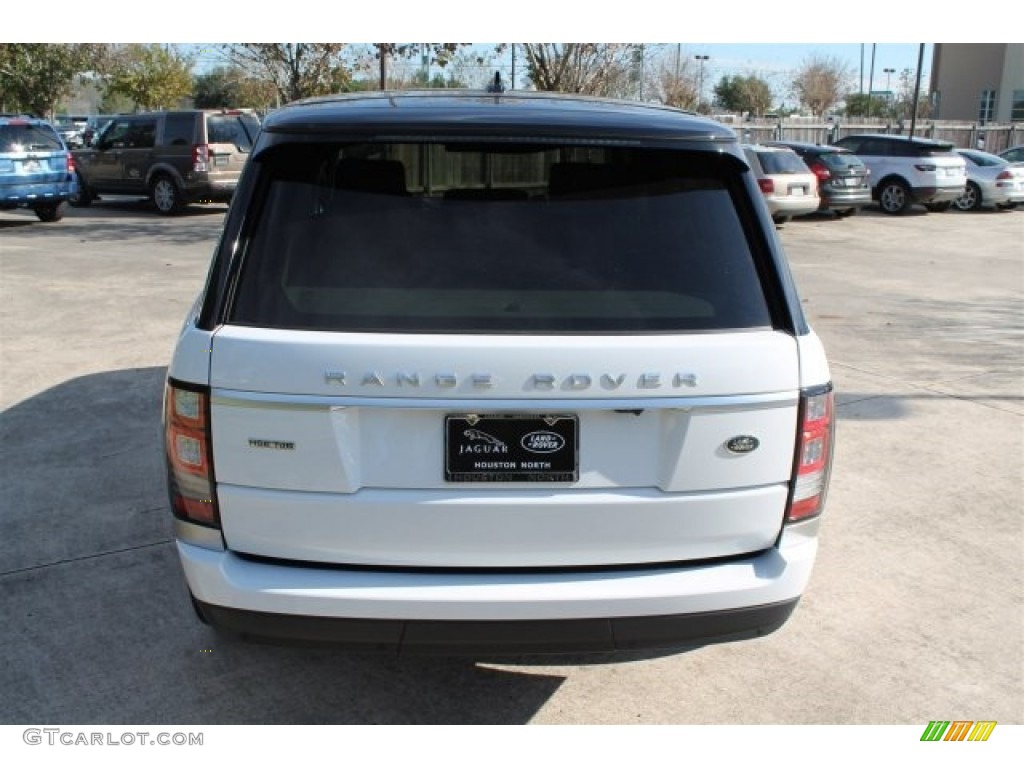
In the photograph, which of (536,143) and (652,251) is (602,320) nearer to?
(652,251)

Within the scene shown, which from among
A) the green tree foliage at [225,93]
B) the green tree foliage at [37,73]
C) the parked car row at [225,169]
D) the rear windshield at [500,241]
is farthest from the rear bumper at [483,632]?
the green tree foliage at [37,73]

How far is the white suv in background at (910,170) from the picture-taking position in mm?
22094

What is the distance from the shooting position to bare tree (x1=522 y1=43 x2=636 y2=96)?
1697cm

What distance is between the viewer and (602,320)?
8.85 feet

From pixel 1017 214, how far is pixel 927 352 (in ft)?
58.2

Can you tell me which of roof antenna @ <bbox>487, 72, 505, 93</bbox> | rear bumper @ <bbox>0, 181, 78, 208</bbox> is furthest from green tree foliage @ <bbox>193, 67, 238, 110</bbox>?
roof antenna @ <bbox>487, 72, 505, 93</bbox>

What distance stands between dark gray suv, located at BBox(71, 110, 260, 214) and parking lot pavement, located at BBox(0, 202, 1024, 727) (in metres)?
10.7

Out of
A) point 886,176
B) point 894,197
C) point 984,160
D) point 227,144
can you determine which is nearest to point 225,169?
point 227,144

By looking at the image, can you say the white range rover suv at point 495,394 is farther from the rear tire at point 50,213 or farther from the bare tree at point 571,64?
the rear tire at point 50,213

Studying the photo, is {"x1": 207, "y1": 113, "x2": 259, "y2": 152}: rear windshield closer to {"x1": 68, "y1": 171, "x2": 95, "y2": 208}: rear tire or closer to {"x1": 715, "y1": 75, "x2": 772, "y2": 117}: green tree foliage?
{"x1": 68, "y1": 171, "x2": 95, "y2": 208}: rear tire

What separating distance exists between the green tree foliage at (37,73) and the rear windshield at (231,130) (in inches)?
769

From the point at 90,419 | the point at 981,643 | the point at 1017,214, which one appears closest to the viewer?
the point at 981,643

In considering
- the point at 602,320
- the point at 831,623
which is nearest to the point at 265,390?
the point at 602,320

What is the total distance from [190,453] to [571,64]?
15742 mm
